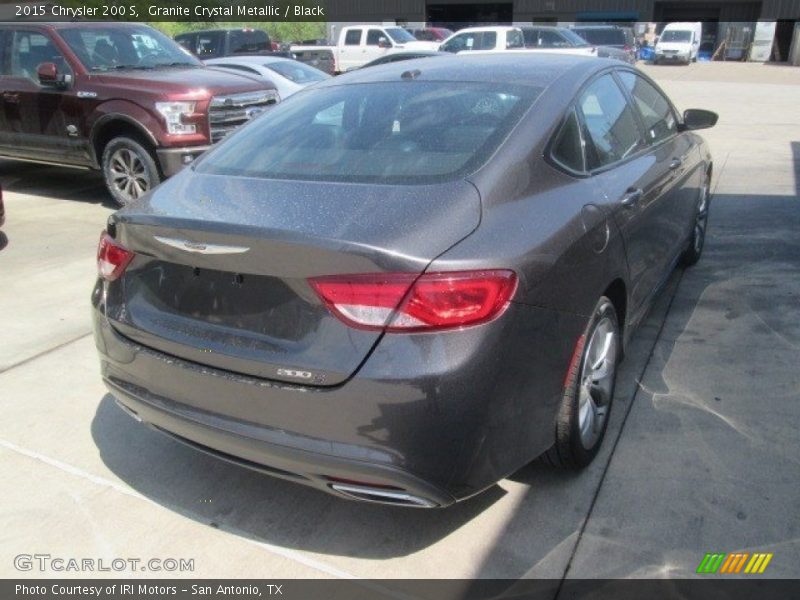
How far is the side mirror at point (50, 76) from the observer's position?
771 cm

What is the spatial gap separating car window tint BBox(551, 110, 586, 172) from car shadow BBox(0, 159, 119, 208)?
6.25 m

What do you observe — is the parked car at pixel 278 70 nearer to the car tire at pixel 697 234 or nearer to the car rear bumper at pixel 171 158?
the car rear bumper at pixel 171 158

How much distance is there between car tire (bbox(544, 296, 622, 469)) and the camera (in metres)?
2.73

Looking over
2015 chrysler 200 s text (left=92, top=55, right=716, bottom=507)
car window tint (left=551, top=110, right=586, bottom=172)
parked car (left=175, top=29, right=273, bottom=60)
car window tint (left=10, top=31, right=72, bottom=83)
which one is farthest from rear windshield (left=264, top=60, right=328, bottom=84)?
car window tint (left=551, top=110, right=586, bottom=172)

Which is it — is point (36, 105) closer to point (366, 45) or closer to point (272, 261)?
point (272, 261)

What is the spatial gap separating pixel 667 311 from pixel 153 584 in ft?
11.5

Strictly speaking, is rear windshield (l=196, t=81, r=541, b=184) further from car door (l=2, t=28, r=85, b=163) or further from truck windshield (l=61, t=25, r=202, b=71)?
truck windshield (l=61, t=25, r=202, b=71)

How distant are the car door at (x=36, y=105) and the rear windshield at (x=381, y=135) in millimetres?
5355

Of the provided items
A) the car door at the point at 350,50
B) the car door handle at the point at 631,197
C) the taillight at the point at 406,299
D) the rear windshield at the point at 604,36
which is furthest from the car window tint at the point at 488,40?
the taillight at the point at 406,299

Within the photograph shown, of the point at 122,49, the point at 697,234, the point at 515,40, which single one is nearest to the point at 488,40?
the point at 515,40

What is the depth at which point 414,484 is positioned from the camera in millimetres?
2232

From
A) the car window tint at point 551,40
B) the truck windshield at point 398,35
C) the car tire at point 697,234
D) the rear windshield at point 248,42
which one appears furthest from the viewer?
the truck windshield at point 398,35

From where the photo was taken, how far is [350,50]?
24.7 meters

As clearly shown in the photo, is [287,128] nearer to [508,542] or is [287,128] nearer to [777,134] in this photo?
[508,542]
